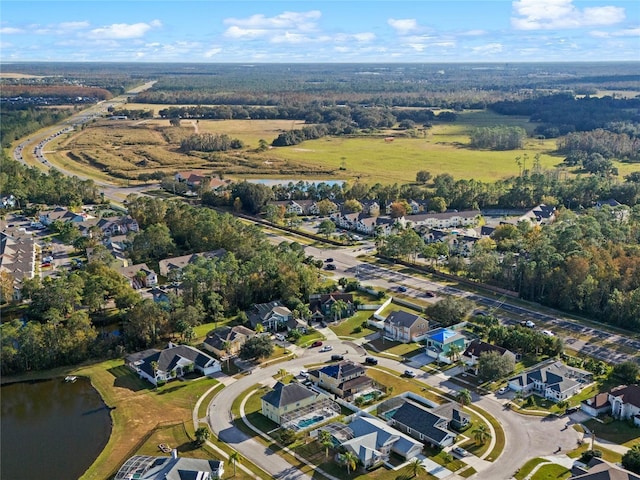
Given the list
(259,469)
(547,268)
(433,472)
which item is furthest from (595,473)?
(547,268)

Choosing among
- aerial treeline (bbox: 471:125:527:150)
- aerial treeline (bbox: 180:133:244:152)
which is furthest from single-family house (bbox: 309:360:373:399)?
aerial treeline (bbox: 471:125:527:150)

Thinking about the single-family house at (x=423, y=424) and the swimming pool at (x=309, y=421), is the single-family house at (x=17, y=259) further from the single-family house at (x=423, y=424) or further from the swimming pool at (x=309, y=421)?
the single-family house at (x=423, y=424)

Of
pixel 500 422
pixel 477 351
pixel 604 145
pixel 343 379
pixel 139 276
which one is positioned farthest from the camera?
pixel 604 145

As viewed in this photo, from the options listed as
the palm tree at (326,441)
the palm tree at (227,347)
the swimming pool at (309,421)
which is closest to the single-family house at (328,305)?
the palm tree at (227,347)

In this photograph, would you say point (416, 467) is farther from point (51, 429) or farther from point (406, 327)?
point (51, 429)

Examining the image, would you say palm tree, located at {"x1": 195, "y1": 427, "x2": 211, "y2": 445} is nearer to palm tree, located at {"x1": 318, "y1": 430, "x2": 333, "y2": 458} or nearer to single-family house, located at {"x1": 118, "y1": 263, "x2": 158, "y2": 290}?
palm tree, located at {"x1": 318, "y1": 430, "x2": 333, "y2": 458}

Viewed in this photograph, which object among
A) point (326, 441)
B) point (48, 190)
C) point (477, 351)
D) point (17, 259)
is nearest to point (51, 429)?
point (326, 441)
